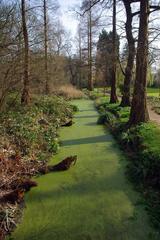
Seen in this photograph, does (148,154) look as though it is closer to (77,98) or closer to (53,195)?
(53,195)

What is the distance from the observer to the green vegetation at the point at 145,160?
5768 millimetres

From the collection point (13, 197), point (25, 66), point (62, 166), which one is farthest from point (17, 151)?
point (25, 66)

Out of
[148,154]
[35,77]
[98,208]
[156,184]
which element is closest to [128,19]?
[35,77]

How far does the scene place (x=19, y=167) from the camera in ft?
22.6

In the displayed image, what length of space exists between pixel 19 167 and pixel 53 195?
4.10 feet

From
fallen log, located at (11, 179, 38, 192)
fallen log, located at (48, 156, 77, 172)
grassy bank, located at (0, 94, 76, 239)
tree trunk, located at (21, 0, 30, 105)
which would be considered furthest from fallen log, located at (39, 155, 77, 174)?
tree trunk, located at (21, 0, 30, 105)

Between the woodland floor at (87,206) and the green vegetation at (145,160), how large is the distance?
0.22 meters

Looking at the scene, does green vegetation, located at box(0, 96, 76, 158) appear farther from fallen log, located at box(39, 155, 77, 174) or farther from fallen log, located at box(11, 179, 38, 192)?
fallen log, located at box(11, 179, 38, 192)

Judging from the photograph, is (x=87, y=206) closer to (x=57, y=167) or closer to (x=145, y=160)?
(x=57, y=167)

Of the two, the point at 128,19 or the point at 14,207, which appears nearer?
the point at 14,207

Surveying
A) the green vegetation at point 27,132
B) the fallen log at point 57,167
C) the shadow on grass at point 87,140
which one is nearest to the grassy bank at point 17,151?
the green vegetation at point 27,132

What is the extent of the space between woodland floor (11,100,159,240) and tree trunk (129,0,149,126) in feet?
9.04

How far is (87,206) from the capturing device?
5.55 metres

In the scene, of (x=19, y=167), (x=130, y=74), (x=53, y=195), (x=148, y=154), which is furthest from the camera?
(x=130, y=74)
